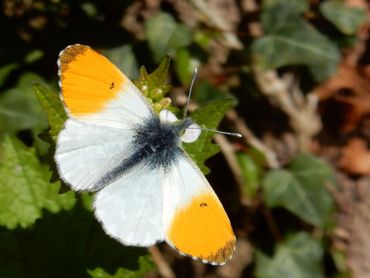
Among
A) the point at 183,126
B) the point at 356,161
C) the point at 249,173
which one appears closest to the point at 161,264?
the point at 249,173

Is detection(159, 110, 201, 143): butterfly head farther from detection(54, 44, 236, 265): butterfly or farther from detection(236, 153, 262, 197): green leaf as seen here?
detection(236, 153, 262, 197): green leaf

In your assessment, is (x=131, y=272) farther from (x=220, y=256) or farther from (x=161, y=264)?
(x=161, y=264)

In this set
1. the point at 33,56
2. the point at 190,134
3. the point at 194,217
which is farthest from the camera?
the point at 33,56

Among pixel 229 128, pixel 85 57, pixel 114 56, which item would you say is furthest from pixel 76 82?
pixel 229 128

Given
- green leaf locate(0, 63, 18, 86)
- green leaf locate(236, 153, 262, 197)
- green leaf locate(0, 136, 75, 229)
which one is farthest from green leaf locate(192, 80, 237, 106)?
green leaf locate(0, 136, 75, 229)

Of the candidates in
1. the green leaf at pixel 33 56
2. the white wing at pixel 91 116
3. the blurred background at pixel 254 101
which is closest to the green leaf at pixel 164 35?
the blurred background at pixel 254 101

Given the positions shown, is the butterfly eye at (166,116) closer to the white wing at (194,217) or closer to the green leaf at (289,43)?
the white wing at (194,217)

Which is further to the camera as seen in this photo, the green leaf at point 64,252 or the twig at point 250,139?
the twig at point 250,139

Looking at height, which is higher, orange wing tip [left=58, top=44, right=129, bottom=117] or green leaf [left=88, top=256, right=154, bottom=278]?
orange wing tip [left=58, top=44, right=129, bottom=117]
